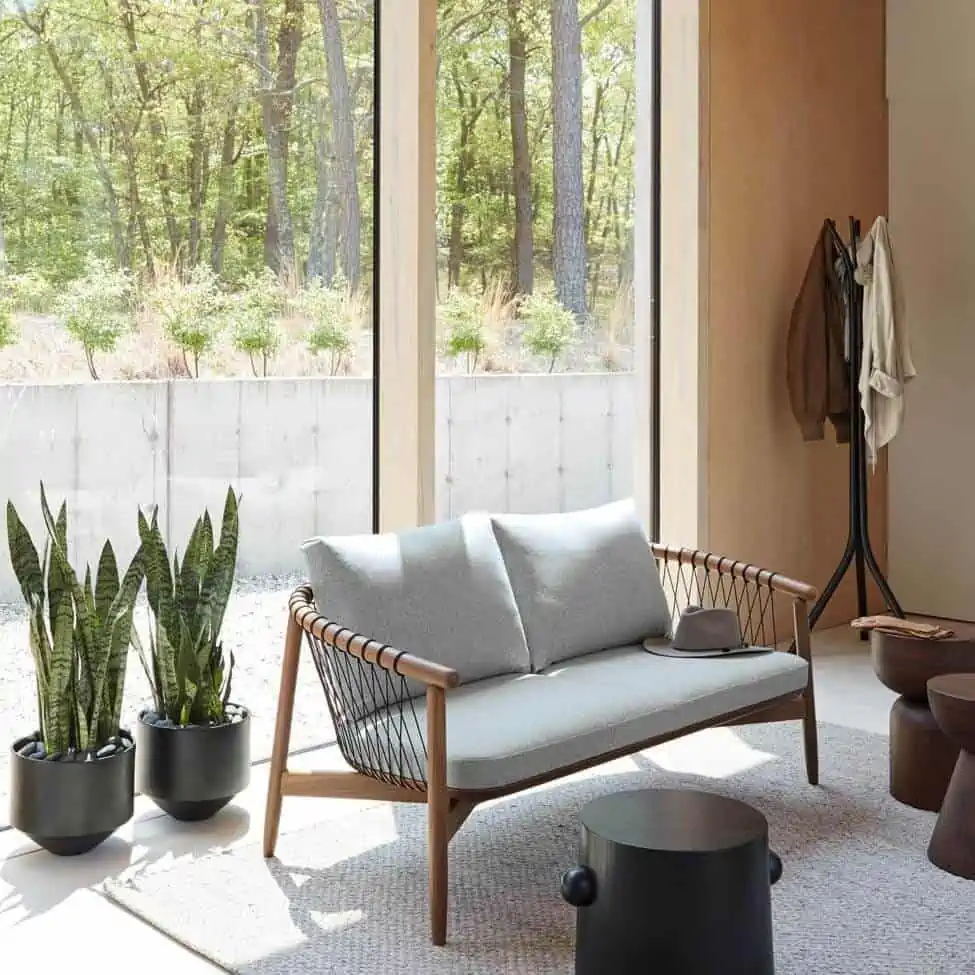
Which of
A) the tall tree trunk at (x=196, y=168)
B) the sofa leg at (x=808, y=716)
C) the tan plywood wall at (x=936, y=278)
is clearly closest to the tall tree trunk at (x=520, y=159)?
the tall tree trunk at (x=196, y=168)

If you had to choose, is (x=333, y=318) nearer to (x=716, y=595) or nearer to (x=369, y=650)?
(x=369, y=650)

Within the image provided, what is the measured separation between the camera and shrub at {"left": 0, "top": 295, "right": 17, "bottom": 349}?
3.23 m

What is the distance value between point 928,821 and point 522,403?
1.85 meters

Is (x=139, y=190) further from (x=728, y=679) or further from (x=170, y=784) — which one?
(x=728, y=679)

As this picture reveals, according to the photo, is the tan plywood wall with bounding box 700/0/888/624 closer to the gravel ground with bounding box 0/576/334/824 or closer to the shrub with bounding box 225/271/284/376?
the gravel ground with bounding box 0/576/334/824

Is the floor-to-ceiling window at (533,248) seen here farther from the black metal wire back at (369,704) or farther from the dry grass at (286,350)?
the black metal wire back at (369,704)

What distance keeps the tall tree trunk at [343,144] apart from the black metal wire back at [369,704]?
121cm

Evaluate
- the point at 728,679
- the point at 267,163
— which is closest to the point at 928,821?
the point at 728,679

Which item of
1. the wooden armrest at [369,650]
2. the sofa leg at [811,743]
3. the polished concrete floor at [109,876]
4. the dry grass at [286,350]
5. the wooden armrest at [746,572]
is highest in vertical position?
the dry grass at [286,350]

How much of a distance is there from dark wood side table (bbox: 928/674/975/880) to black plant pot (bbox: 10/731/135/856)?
1.97m

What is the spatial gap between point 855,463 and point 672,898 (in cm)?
337

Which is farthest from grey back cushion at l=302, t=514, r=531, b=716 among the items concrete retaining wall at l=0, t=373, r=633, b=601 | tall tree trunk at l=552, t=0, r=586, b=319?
tall tree trunk at l=552, t=0, r=586, b=319

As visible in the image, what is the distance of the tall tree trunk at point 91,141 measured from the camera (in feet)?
10.6

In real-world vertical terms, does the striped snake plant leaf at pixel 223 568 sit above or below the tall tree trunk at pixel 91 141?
below
